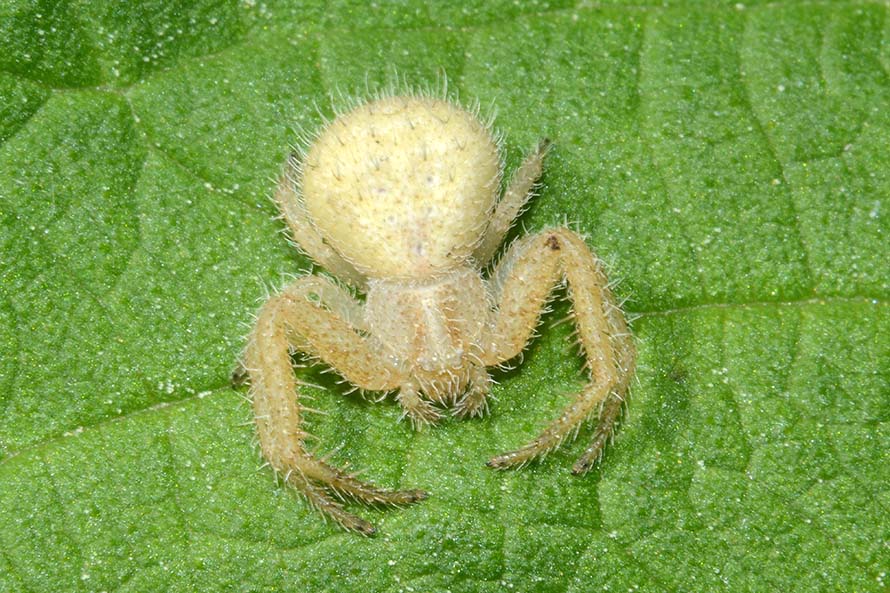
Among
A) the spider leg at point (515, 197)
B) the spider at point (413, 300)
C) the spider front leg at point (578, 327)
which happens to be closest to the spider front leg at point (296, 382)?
the spider at point (413, 300)

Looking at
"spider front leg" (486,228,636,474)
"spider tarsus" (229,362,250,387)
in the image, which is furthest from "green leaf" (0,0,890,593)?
"spider front leg" (486,228,636,474)

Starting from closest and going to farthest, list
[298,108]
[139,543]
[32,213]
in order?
[139,543]
[32,213]
[298,108]

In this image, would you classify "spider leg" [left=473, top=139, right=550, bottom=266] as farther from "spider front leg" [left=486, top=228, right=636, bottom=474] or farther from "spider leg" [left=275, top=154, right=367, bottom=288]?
"spider leg" [left=275, top=154, right=367, bottom=288]

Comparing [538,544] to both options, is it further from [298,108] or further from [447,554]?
[298,108]

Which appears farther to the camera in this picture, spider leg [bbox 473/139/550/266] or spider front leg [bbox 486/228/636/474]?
spider leg [bbox 473/139/550/266]

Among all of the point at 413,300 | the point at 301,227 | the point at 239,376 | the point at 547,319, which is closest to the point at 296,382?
the point at 239,376

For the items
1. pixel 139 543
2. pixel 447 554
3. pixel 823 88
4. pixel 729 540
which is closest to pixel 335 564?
pixel 447 554

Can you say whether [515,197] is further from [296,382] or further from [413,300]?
[296,382]
